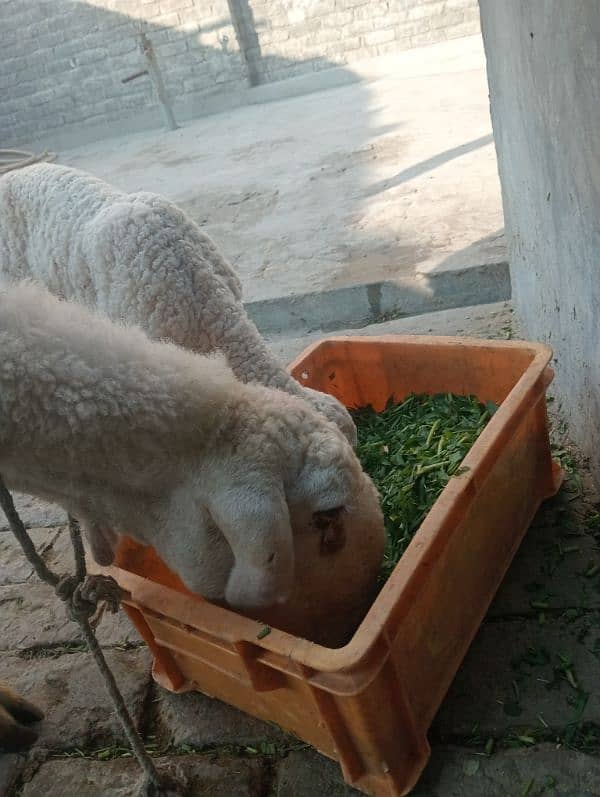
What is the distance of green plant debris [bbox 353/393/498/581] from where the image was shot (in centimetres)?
219

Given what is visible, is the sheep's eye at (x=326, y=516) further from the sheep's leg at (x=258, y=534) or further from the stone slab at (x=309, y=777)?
the stone slab at (x=309, y=777)

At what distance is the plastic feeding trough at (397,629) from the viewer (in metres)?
1.59

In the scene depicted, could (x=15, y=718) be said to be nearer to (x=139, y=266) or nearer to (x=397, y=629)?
(x=397, y=629)

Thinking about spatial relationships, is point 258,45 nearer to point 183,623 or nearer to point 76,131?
point 76,131

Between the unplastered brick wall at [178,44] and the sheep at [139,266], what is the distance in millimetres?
11244

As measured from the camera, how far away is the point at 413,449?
97.8 inches

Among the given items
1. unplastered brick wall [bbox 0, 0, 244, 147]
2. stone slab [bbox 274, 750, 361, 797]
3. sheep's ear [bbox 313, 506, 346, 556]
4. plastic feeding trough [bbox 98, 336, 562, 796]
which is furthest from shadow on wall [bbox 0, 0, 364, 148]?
stone slab [bbox 274, 750, 361, 797]

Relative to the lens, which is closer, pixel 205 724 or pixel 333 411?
pixel 333 411

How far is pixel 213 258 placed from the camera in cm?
A: 239

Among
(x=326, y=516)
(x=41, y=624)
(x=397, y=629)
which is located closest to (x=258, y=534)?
(x=326, y=516)

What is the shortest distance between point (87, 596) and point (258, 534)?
49 cm

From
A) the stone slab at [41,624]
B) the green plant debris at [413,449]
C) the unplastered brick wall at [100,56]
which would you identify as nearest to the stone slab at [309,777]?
the green plant debris at [413,449]

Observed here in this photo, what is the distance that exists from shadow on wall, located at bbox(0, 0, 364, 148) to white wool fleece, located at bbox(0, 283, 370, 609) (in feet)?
39.5

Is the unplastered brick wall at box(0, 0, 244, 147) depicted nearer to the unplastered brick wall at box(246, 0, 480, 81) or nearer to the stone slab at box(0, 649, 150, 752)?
the unplastered brick wall at box(246, 0, 480, 81)
